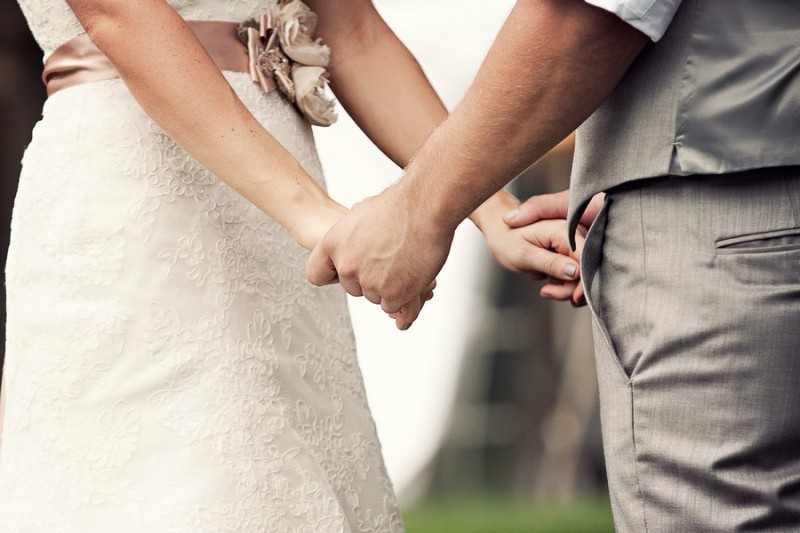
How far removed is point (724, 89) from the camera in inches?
54.1

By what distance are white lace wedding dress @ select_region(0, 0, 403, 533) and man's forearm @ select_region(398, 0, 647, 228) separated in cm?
41

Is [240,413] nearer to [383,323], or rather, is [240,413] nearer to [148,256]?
[148,256]

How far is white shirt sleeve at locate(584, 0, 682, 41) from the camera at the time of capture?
52.3 inches

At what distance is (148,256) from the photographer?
1.74m

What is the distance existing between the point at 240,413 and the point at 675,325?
0.69 meters

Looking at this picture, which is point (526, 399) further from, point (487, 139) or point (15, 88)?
point (487, 139)

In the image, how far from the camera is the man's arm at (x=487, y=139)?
140 centimetres

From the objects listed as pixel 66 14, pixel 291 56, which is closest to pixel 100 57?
pixel 66 14

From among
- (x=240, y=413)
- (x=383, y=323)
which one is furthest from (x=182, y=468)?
(x=383, y=323)

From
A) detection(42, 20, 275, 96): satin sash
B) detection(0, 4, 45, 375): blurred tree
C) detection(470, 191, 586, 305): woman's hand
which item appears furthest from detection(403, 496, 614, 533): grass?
detection(42, 20, 275, 96): satin sash

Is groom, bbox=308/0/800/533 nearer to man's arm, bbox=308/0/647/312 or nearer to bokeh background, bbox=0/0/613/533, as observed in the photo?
man's arm, bbox=308/0/647/312

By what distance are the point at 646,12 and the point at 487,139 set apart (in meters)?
0.29

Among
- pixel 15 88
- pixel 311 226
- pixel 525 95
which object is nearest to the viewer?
pixel 525 95

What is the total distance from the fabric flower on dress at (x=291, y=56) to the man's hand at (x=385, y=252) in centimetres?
29
